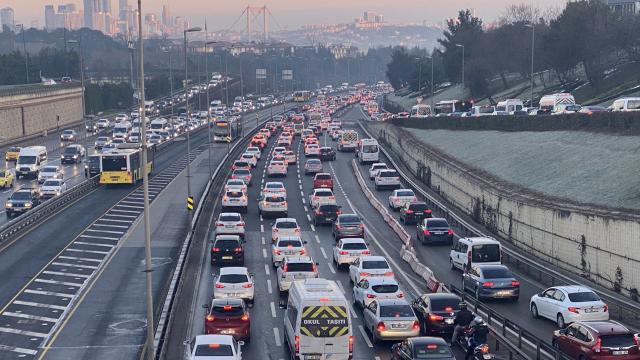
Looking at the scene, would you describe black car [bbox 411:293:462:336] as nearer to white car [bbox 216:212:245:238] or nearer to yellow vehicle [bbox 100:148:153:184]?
white car [bbox 216:212:245:238]

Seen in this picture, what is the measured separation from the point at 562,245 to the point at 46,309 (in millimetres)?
21329

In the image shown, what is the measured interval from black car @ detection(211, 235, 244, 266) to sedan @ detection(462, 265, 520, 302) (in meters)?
12.3

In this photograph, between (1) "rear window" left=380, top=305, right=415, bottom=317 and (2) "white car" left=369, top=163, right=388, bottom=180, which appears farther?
(2) "white car" left=369, top=163, right=388, bottom=180

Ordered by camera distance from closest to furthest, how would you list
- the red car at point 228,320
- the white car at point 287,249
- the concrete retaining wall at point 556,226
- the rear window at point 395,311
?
the rear window at point 395,311 < the red car at point 228,320 < the concrete retaining wall at point 556,226 < the white car at point 287,249

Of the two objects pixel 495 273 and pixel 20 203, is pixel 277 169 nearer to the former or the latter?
pixel 20 203

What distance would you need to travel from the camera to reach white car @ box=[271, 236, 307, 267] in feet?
144

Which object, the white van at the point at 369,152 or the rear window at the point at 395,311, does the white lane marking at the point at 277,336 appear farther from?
the white van at the point at 369,152

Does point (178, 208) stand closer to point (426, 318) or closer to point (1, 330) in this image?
point (1, 330)

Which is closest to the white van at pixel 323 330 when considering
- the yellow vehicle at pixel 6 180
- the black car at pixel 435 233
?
the black car at pixel 435 233

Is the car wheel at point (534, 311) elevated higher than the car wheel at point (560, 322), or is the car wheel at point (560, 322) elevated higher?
the car wheel at point (560, 322)

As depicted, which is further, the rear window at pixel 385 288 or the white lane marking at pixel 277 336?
the rear window at pixel 385 288

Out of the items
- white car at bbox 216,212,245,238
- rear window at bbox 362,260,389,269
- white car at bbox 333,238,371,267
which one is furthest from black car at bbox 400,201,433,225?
rear window at bbox 362,260,389,269

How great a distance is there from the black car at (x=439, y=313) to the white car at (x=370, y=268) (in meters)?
6.44

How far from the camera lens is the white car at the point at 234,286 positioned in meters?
35.4
